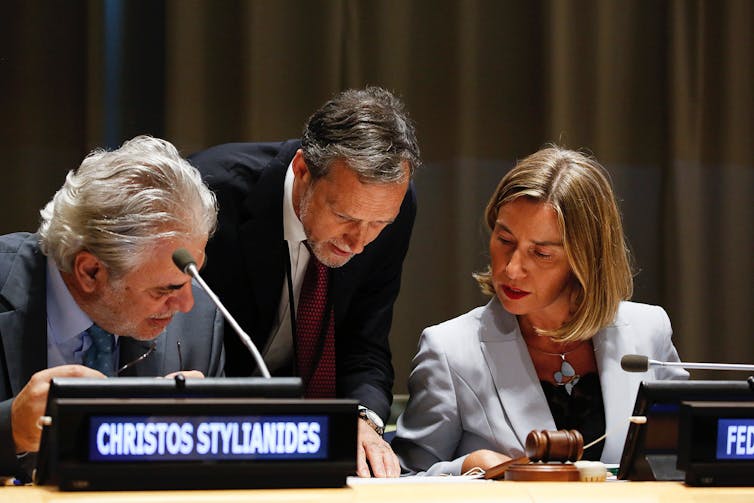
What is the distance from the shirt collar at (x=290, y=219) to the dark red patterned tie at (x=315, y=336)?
0.27ft

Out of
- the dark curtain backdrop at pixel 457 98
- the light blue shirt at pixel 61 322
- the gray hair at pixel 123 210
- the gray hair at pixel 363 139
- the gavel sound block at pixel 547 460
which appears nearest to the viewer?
the gavel sound block at pixel 547 460

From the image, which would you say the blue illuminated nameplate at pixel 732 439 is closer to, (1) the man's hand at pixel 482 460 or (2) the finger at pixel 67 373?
(1) the man's hand at pixel 482 460

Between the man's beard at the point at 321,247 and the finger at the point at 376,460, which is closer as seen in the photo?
the finger at the point at 376,460

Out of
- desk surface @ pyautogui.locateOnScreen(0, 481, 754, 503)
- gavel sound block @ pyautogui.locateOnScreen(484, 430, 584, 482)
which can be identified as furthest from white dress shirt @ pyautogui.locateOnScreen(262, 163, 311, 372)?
desk surface @ pyautogui.locateOnScreen(0, 481, 754, 503)

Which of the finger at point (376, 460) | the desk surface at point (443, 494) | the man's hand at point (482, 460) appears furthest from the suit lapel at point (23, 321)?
the man's hand at point (482, 460)

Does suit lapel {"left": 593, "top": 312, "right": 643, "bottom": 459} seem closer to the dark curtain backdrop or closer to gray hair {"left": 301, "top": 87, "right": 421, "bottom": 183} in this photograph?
gray hair {"left": 301, "top": 87, "right": 421, "bottom": 183}

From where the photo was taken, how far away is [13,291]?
2102 mm

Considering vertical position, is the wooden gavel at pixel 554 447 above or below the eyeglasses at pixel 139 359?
below

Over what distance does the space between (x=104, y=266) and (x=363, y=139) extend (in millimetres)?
698

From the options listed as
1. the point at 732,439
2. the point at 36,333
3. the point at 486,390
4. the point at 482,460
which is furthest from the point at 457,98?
the point at 732,439

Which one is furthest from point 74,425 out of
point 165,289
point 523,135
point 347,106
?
point 523,135

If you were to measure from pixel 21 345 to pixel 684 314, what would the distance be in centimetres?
269

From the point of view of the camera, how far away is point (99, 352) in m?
2.18

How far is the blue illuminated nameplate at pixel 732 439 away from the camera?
1.62 meters
